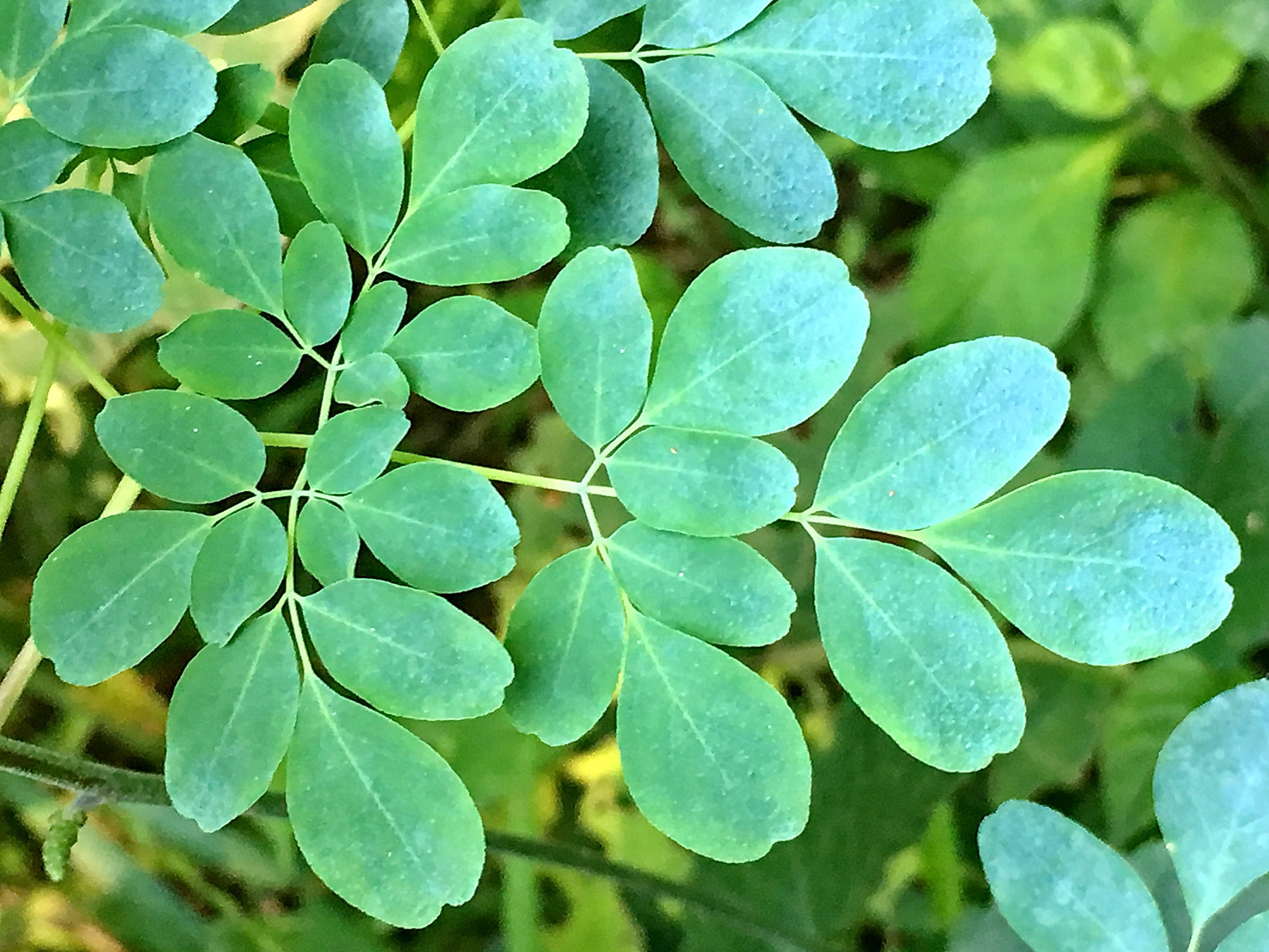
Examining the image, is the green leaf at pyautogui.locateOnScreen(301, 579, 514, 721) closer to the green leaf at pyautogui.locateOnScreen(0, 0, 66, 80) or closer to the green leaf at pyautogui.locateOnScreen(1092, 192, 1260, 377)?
the green leaf at pyautogui.locateOnScreen(0, 0, 66, 80)

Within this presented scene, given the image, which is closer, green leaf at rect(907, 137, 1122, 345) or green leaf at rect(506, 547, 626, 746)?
green leaf at rect(506, 547, 626, 746)

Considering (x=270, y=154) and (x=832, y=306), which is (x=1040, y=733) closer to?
(x=832, y=306)

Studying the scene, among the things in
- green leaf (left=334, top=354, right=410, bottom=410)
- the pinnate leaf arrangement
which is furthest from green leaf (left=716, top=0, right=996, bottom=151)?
green leaf (left=334, top=354, right=410, bottom=410)

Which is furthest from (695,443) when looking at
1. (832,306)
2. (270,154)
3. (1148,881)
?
(1148,881)

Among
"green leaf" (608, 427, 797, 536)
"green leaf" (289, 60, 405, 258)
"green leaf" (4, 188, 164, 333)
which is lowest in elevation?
"green leaf" (608, 427, 797, 536)

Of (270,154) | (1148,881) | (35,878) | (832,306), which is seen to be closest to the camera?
(832,306)

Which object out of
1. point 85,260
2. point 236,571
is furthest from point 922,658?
point 85,260

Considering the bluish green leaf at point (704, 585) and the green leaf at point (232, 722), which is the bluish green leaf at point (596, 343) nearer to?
the bluish green leaf at point (704, 585)
